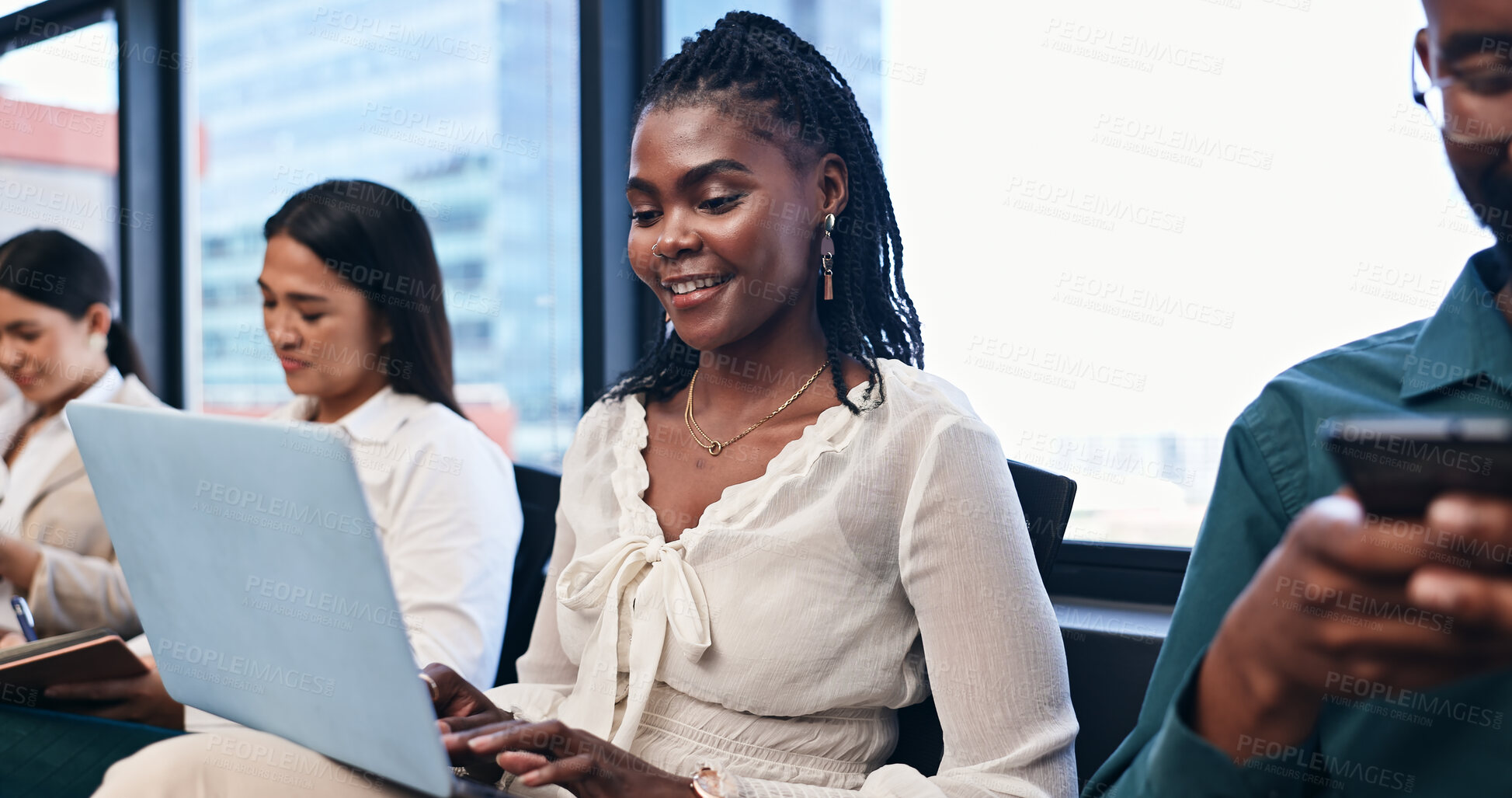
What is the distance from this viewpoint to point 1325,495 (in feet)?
2.53

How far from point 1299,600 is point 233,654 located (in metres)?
0.90

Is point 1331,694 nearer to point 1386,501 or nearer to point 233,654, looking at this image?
point 1386,501

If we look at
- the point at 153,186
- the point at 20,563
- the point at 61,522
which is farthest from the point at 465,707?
the point at 153,186

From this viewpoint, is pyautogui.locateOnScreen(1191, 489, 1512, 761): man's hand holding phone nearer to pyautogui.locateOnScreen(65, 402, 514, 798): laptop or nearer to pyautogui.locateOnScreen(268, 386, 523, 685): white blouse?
pyautogui.locateOnScreen(65, 402, 514, 798): laptop

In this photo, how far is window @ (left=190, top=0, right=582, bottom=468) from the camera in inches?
95.0

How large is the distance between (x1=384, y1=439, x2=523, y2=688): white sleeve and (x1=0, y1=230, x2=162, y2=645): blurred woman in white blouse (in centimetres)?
78

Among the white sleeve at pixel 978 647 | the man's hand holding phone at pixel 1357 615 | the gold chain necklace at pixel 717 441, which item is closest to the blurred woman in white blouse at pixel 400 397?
the gold chain necklace at pixel 717 441

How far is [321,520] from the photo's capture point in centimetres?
80

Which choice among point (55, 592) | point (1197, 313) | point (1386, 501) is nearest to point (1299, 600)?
point (1386, 501)

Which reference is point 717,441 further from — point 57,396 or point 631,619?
point 57,396

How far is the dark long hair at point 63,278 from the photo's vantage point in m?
2.40

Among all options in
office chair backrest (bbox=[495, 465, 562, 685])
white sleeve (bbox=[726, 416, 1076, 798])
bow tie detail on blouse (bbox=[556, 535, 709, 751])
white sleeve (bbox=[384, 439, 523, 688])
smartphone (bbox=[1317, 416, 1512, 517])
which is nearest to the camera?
smartphone (bbox=[1317, 416, 1512, 517])

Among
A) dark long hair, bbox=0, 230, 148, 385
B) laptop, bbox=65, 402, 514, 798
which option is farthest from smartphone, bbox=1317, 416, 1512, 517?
dark long hair, bbox=0, 230, 148, 385

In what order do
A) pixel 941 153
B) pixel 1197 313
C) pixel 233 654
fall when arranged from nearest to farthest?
1. pixel 233 654
2. pixel 1197 313
3. pixel 941 153
